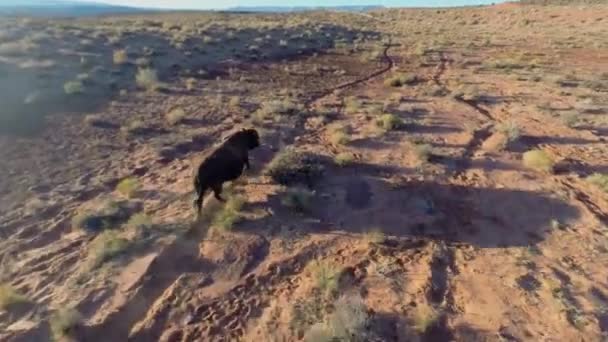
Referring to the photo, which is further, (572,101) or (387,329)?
(572,101)

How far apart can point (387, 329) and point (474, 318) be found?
51.7 inches

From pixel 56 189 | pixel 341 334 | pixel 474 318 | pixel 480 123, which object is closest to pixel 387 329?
pixel 341 334

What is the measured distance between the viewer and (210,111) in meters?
16.6

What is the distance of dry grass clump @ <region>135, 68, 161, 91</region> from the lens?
1879cm

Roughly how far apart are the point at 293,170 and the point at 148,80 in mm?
10466

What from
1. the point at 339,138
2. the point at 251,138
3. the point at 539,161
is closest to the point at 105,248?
the point at 251,138

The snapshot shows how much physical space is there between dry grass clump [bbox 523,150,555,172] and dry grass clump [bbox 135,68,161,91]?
13087mm

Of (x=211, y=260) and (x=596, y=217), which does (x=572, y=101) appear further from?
(x=211, y=260)

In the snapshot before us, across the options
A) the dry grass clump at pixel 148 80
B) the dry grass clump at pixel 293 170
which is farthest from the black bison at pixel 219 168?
the dry grass clump at pixel 148 80

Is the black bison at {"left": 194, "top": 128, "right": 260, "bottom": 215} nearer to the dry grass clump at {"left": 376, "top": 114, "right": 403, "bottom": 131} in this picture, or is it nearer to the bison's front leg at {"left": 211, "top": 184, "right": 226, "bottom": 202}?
the bison's front leg at {"left": 211, "top": 184, "right": 226, "bottom": 202}

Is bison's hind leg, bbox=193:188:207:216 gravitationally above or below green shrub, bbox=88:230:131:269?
above

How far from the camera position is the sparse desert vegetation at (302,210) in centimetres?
726

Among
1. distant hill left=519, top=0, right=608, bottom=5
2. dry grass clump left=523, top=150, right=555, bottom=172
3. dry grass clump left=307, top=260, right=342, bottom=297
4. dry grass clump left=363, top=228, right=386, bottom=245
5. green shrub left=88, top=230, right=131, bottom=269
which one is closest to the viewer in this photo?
dry grass clump left=307, top=260, right=342, bottom=297

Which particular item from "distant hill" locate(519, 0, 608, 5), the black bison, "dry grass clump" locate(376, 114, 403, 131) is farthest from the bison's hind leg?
"distant hill" locate(519, 0, 608, 5)
